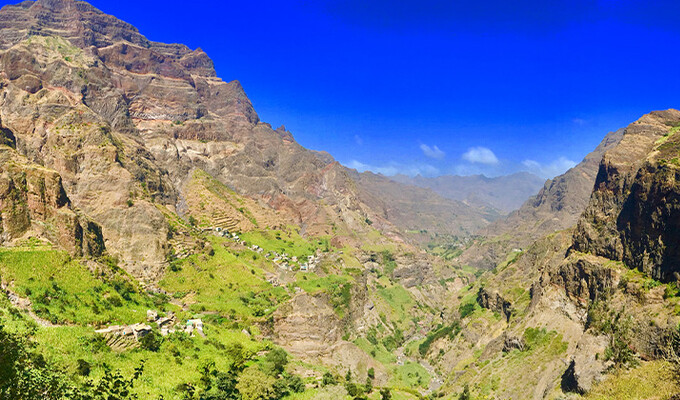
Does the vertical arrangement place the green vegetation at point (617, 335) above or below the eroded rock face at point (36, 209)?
below

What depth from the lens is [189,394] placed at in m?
41.4

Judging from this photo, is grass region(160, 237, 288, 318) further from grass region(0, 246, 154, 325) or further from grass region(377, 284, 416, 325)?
grass region(377, 284, 416, 325)

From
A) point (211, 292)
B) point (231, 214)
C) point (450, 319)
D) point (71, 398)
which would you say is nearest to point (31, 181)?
point (211, 292)

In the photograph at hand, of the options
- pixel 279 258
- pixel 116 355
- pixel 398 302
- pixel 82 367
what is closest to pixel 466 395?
pixel 116 355

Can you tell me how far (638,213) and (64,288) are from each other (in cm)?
10294

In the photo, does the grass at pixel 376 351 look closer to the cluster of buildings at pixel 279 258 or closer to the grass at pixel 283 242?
the cluster of buildings at pixel 279 258

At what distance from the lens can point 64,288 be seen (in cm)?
5647

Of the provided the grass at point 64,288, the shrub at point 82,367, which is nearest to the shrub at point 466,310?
the grass at point 64,288

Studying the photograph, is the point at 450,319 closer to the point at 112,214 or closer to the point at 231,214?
the point at 231,214

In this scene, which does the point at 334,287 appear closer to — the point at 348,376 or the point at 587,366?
the point at 348,376

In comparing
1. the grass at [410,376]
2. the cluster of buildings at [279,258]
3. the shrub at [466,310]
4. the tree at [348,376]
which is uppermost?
the cluster of buildings at [279,258]

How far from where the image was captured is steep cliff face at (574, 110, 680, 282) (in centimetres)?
6094

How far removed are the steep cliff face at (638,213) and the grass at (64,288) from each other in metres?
90.8

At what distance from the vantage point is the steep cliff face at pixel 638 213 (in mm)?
60938
